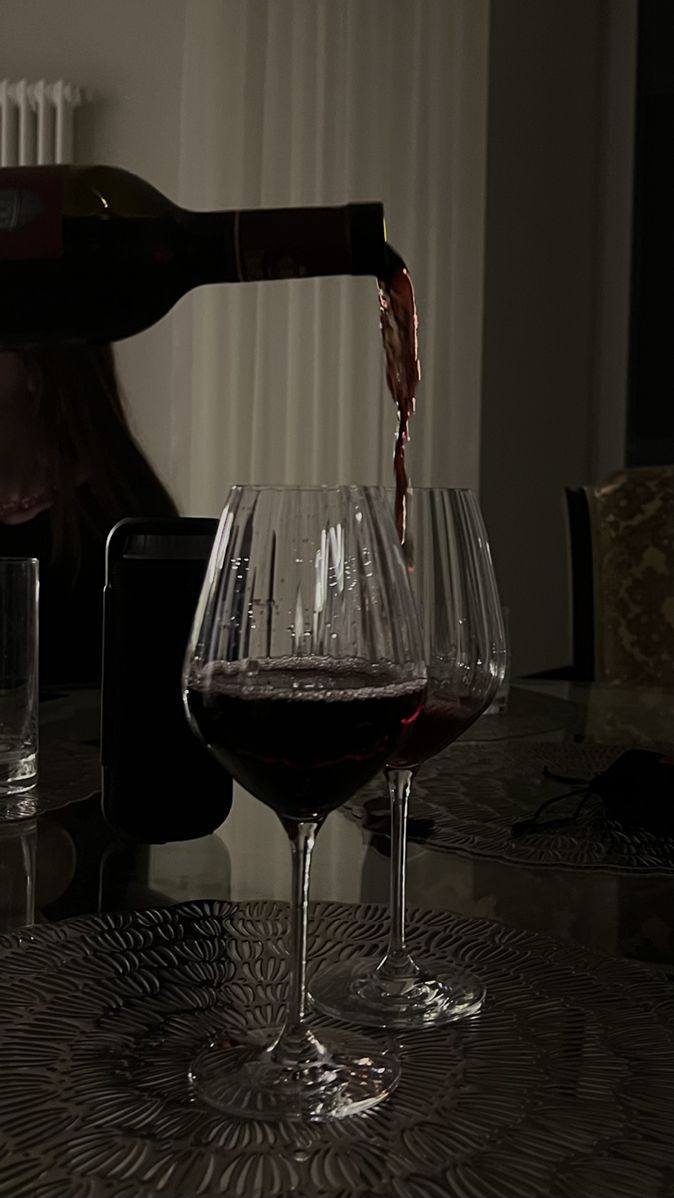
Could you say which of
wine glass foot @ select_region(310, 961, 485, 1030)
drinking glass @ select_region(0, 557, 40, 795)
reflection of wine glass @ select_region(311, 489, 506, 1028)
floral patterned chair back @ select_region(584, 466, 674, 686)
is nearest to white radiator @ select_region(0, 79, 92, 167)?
floral patterned chair back @ select_region(584, 466, 674, 686)

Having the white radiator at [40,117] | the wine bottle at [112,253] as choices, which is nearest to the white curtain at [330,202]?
the white radiator at [40,117]

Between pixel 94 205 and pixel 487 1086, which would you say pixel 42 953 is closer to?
pixel 487 1086

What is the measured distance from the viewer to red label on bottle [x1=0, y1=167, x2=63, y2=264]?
35.4 inches

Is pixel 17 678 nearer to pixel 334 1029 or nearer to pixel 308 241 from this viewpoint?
pixel 308 241

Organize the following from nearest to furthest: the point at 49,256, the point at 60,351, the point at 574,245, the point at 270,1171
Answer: the point at 270,1171 → the point at 49,256 → the point at 60,351 → the point at 574,245

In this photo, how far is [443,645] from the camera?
2.10 feet

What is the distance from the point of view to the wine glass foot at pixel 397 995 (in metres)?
0.55

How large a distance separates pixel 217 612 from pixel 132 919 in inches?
9.4

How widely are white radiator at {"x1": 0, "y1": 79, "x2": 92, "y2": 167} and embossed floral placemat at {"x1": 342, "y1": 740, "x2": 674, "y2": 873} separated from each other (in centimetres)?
305

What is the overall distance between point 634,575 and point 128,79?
2.36 meters

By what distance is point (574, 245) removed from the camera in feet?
12.2

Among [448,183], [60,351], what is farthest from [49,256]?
[448,183]

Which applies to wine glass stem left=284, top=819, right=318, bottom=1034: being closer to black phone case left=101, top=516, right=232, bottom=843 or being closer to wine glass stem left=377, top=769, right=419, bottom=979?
wine glass stem left=377, top=769, right=419, bottom=979

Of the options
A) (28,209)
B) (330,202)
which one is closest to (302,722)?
(28,209)
